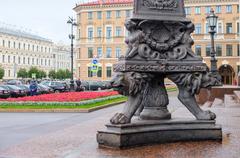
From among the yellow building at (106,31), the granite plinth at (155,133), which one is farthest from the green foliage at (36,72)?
the granite plinth at (155,133)

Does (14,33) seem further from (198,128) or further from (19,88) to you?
(198,128)

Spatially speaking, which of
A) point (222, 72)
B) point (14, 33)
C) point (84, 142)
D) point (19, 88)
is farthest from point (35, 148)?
point (14, 33)

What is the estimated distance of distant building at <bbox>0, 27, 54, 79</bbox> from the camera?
4651 inches

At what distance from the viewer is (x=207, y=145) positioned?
7.34 m

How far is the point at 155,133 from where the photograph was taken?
7.58 metres

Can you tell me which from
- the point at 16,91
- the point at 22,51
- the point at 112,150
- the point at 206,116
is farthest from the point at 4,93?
the point at 22,51

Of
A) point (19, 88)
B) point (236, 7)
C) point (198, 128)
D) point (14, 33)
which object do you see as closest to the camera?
point (198, 128)

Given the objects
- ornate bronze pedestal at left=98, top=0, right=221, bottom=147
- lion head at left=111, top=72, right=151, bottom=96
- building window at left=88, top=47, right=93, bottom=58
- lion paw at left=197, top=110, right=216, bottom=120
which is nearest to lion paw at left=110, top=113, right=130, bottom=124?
ornate bronze pedestal at left=98, top=0, right=221, bottom=147

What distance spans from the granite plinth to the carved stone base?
33 cm

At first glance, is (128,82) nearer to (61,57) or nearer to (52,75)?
(52,75)

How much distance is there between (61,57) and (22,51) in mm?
29347

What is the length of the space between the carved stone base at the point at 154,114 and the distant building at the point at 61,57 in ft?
459

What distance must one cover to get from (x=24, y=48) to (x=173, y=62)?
123 metres

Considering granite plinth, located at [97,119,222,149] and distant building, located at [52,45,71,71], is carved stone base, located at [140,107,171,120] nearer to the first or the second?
granite plinth, located at [97,119,222,149]
